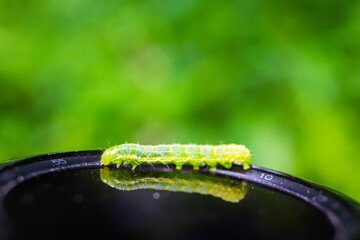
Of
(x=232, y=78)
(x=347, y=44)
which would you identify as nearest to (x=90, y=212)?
(x=232, y=78)

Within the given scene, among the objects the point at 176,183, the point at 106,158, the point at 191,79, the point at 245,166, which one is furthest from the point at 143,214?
the point at 191,79

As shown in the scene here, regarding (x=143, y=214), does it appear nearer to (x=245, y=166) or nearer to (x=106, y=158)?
(x=106, y=158)

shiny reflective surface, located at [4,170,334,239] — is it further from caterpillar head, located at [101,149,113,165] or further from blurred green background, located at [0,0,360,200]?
blurred green background, located at [0,0,360,200]

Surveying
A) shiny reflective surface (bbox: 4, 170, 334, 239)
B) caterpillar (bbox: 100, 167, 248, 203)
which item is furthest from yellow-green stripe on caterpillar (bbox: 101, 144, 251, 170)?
shiny reflective surface (bbox: 4, 170, 334, 239)

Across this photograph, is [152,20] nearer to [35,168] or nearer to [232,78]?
[232,78]

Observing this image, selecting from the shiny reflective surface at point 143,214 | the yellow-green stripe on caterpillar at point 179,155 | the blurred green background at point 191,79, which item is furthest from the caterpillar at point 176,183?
the blurred green background at point 191,79

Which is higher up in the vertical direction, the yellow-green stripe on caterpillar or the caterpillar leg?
the yellow-green stripe on caterpillar

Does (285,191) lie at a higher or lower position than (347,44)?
lower

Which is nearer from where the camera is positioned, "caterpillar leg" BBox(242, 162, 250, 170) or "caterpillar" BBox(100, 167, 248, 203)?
"caterpillar" BBox(100, 167, 248, 203)
